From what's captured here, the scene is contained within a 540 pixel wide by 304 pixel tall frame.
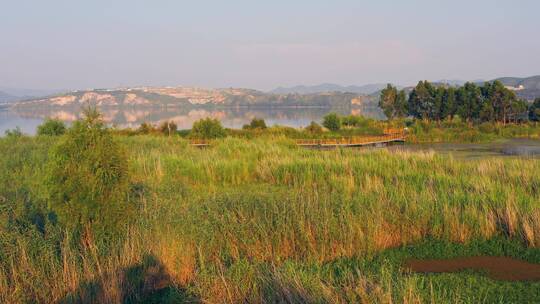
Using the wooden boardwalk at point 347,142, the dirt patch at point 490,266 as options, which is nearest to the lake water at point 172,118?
the wooden boardwalk at point 347,142

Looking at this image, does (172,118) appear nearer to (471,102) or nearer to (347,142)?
(471,102)

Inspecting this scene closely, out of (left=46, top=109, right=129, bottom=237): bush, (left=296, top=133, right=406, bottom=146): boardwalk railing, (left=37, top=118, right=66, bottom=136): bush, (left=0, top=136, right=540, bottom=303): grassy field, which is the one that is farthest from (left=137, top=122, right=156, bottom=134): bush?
(left=46, top=109, right=129, bottom=237): bush

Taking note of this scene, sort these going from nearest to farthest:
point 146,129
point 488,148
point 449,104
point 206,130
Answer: point 488,148
point 206,130
point 146,129
point 449,104

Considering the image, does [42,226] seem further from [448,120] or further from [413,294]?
[448,120]

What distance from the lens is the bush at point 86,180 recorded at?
7699 millimetres

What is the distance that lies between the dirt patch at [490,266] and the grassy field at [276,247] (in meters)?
0.26

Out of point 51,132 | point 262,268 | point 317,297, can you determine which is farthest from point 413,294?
point 51,132

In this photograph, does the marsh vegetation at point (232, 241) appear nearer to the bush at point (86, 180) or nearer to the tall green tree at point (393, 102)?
the bush at point (86, 180)

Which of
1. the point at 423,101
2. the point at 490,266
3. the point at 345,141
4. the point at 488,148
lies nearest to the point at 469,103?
the point at 423,101

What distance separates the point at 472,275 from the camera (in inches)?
274

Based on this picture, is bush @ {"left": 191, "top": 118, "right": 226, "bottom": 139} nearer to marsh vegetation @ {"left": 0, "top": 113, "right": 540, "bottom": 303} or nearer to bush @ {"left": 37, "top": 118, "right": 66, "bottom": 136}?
bush @ {"left": 37, "top": 118, "right": 66, "bottom": 136}

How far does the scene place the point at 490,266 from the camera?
766 centimetres

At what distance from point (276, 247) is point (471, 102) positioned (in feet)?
172

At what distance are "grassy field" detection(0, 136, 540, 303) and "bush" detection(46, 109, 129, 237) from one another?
0.30m
